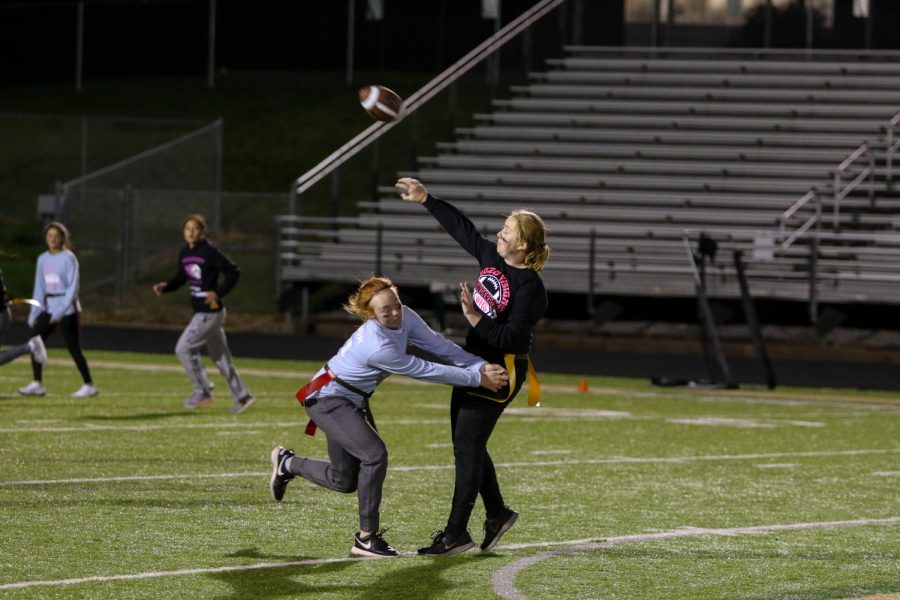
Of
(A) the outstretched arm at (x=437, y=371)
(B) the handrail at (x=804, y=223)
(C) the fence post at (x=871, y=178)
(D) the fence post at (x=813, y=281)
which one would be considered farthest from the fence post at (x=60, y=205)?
(A) the outstretched arm at (x=437, y=371)

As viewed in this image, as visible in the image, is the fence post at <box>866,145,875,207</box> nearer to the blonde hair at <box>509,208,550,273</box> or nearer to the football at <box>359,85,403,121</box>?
the football at <box>359,85,403,121</box>

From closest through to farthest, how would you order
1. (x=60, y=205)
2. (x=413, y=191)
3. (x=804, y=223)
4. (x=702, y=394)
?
(x=413, y=191) → (x=702, y=394) → (x=804, y=223) → (x=60, y=205)

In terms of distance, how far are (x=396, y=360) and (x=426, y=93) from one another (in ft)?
72.9

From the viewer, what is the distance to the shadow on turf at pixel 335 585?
691 centimetres

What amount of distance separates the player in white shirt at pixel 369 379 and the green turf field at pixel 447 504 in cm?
33

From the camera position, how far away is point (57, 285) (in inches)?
622

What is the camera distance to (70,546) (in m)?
7.82

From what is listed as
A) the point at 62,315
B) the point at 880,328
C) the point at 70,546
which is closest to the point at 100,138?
the point at 880,328

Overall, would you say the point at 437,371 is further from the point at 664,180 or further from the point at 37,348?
the point at 664,180

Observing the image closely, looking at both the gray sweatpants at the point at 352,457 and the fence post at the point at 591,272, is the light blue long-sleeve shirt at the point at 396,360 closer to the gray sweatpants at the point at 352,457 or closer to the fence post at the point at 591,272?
the gray sweatpants at the point at 352,457

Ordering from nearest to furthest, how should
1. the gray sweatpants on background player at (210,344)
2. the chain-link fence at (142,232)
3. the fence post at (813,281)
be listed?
the gray sweatpants on background player at (210,344) < the fence post at (813,281) < the chain-link fence at (142,232)

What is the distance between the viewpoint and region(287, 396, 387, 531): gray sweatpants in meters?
7.77

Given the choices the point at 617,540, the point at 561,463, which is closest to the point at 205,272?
the point at 561,463

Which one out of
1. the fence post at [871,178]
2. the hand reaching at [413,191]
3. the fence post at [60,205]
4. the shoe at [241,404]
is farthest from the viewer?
the fence post at [60,205]
